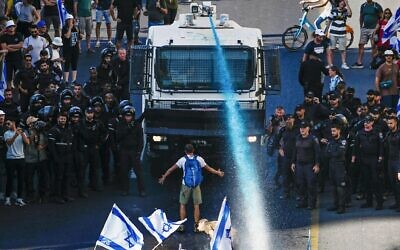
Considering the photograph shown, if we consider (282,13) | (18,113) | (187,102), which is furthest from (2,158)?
(282,13)

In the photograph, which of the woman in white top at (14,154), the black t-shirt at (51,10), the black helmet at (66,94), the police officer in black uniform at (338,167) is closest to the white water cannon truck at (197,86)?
the black helmet at (66,94)

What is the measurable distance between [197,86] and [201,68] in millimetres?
345

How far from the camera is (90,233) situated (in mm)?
23109

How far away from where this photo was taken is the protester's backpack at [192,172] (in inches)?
917

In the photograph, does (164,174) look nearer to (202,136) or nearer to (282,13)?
(202,136)

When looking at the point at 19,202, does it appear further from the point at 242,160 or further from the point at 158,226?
the point at 158,226

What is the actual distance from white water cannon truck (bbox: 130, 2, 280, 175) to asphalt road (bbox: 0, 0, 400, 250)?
2.54ft

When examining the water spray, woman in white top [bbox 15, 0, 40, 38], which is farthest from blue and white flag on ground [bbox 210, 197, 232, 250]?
woman in white top [bbox 15, 0, 40, 38]

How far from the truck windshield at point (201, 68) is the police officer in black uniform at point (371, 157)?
7.97ft

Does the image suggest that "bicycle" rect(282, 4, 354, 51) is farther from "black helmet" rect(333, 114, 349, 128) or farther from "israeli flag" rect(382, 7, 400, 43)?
"black helmet" rect(333, 114, 349, 128)

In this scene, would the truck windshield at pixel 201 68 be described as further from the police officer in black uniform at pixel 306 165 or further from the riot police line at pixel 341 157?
the police officer in black uniform at pixel 306 165

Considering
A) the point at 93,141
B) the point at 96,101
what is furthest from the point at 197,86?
the point at 93,141

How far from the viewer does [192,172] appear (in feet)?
76.5

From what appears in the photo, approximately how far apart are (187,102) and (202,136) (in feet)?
2.52
